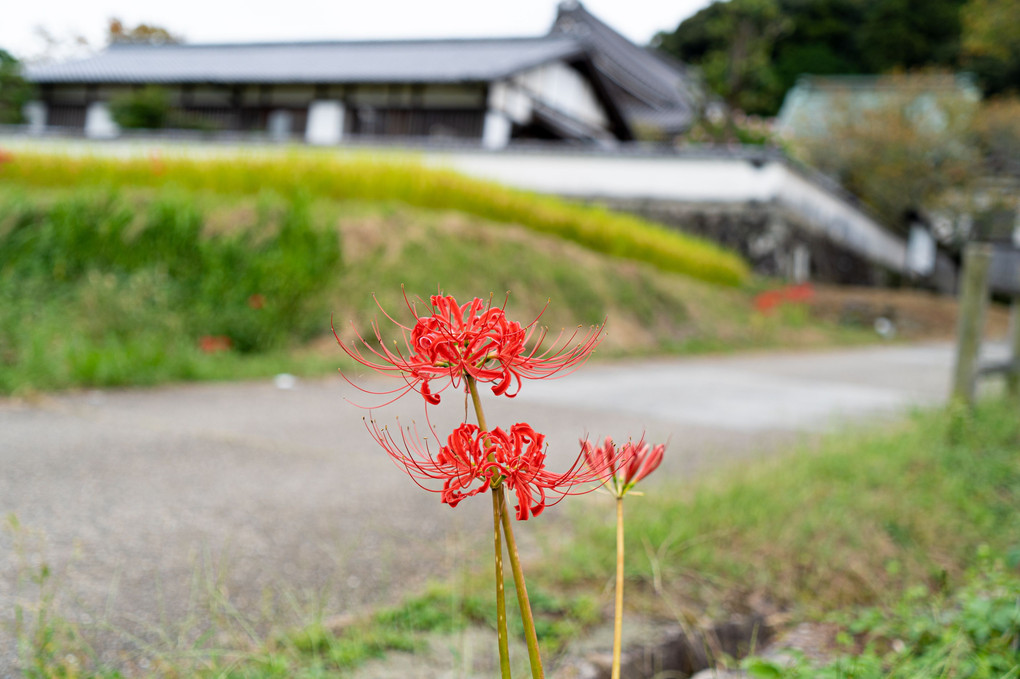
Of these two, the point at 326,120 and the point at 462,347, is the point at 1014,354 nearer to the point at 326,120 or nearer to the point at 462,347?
the point at 462,347

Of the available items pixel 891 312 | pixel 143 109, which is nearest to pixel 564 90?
pixel 143 109

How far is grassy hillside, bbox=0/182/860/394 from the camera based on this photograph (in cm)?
475

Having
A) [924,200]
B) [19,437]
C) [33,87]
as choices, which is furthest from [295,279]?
[33,87]

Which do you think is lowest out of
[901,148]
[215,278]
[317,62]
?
[215,278]

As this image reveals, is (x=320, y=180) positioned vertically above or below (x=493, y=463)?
above

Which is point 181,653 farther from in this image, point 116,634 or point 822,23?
point 822,23

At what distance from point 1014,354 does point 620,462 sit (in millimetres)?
4154

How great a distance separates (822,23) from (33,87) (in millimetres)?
28845

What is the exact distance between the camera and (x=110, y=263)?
19.3ft

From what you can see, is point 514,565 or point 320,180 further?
point 320,180

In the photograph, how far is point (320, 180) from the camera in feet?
26.0

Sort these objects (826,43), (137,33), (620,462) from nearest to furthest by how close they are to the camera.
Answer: (620,462) < (137,33) < (826,43)

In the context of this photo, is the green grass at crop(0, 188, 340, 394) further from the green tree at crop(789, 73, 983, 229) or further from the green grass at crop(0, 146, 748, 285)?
the green tree at crop(789, 73, 983, 229)

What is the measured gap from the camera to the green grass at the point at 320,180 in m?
7.76
